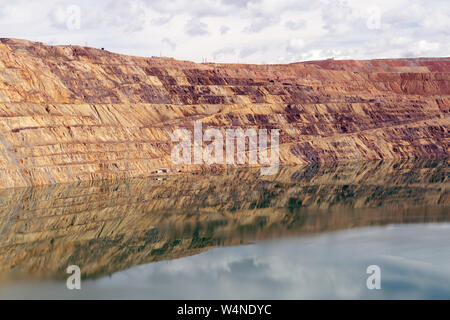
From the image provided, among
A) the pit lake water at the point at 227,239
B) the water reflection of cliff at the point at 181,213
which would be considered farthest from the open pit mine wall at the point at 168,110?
the pit lake water at the point at 227,239

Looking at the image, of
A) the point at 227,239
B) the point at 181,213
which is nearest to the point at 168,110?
the point at 181,213

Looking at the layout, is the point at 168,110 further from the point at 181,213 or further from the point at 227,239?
the point at 227,239

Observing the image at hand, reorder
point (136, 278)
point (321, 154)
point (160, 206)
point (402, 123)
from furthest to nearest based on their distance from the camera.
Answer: point (402, 123)
point (321, 154)
point (160, 206)
point (136, 278)

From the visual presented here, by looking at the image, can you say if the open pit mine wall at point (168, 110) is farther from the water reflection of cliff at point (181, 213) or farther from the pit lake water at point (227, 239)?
the pit lake water at point (227, 239)
